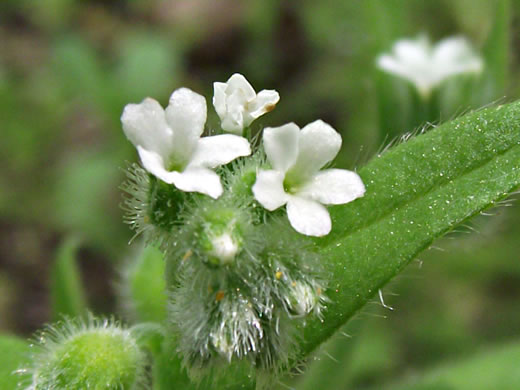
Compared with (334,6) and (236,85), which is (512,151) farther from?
(334,6)

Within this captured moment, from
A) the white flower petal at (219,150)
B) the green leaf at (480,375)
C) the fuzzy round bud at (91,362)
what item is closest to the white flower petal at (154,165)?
the white flower petal at (219,150)

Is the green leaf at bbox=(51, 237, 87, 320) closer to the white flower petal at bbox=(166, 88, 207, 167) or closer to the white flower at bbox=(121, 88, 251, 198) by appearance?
the white flower at bbox=(121, 88, 251, 198)

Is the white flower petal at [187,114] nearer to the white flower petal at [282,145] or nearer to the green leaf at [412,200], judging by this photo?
the white flower petal at [282,145]

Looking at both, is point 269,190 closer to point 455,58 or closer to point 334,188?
point 334,188

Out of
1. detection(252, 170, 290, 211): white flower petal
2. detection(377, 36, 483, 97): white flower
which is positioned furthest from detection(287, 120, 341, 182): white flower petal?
detection(377, 36, 483, 97): white flower

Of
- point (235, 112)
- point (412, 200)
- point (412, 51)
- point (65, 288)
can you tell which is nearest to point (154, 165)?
point (235, 112)
